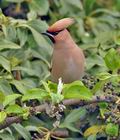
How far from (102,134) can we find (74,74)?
15.0 inches

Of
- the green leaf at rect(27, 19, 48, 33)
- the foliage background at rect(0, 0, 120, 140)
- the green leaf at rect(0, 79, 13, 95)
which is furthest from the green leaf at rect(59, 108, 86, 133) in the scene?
the green leaf at rect(27, 19, 48, 33)

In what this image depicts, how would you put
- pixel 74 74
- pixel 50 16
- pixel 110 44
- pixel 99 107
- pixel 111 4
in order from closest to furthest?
pixel 99 107 → pixel 74 74 → pixel 110 44 → pixel 50 16 → pixel 111 4

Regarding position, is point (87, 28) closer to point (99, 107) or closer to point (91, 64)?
point (91, 64)

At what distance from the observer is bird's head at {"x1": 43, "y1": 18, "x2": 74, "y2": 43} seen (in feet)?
9.14

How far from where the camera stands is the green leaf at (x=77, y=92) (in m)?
2.38

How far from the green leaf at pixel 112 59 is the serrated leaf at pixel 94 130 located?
0.26 meters

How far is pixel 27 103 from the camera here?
2828 millimetres

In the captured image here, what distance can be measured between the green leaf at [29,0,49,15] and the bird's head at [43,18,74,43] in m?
0.55

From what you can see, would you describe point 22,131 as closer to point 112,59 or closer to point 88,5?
point 112,59

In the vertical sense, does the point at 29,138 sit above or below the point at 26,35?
below

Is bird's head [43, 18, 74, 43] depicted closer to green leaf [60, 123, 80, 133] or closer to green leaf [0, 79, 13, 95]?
green leaf [0, 79, 13, 95]

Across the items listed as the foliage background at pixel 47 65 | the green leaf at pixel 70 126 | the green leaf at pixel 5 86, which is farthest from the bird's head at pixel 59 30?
the green leaf at pixel 70 126

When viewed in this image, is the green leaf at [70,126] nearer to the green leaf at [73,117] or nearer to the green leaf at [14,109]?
the green leaf at [73,117]

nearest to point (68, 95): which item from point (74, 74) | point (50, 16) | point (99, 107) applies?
point (99, 107)
